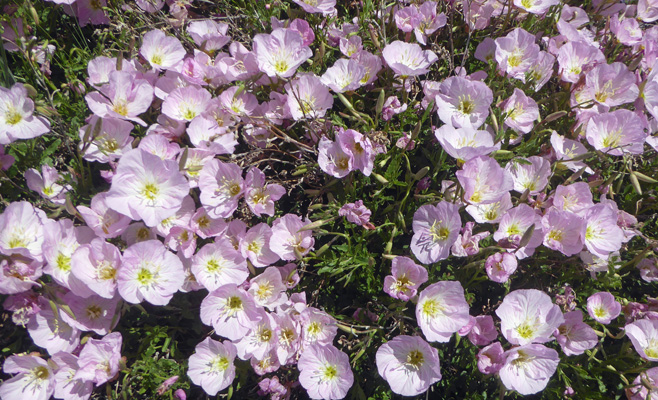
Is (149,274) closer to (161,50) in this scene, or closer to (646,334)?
(161,50)

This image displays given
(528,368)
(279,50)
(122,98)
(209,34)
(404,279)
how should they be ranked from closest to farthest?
(528,368) < (404,279) < (122,98) < (279,50) < (209,34)

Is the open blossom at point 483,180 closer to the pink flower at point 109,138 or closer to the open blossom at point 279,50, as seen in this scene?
the open blossom at point 279,50

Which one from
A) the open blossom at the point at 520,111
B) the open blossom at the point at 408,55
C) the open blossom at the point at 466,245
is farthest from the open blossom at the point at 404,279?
the open blossom at the point at 408,55

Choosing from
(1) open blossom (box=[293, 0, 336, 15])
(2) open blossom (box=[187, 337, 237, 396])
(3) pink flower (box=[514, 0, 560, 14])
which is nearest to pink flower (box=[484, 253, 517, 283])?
(2) open blossom (box=[187, 337, 237, 396])

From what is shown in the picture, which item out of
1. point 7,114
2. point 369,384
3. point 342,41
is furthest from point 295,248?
point 7,114

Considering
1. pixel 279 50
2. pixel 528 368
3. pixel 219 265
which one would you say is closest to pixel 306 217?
pixel 219 265

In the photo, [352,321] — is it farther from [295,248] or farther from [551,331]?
[551,331]
